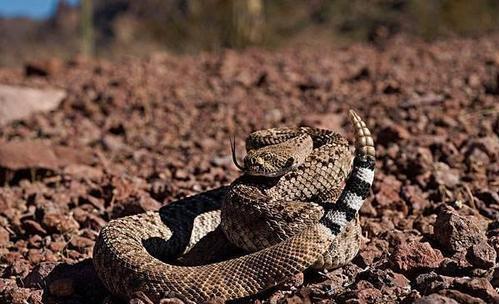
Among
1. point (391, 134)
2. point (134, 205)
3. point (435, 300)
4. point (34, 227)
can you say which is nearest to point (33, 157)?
point (34, 227)

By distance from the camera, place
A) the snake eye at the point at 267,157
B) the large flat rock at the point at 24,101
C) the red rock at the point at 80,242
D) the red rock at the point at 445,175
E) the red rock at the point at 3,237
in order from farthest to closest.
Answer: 1. the large flat rock at the point at 24,101
2. the red rock at the point at 445,175
3. the red rock at the point at 3,237
4. the red rock at the point at 80,242
5. the snake eye at the point at 267,157

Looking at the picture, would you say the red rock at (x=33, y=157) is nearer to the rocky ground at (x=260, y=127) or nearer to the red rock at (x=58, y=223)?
the rocky ground at (x=260, y=127)

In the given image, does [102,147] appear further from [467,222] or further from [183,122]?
[467,222]

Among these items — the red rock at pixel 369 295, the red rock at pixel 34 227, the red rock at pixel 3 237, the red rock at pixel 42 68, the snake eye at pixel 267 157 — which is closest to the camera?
the red rock at pixel 369 295

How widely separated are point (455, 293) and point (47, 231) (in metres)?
3.19

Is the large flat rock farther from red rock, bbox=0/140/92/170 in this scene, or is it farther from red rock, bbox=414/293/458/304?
red rock, bbox=414/293/458/304

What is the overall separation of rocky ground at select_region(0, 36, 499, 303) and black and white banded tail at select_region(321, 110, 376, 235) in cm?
32

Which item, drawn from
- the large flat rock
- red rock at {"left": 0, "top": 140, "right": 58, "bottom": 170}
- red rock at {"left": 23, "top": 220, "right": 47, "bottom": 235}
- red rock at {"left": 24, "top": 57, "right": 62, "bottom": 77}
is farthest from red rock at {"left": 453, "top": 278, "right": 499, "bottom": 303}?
red rock at {"left": 24, "top": 57, "right": 62, "bottom": 77}

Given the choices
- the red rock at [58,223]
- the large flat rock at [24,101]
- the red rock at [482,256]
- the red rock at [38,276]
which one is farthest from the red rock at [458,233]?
the large flat rock at [24,101]

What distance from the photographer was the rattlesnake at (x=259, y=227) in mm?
3953

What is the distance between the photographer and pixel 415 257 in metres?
4.17

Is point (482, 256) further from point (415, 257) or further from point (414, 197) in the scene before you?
point (414, 197)

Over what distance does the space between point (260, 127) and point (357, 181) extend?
4.70 m

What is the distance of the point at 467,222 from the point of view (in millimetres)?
4453
